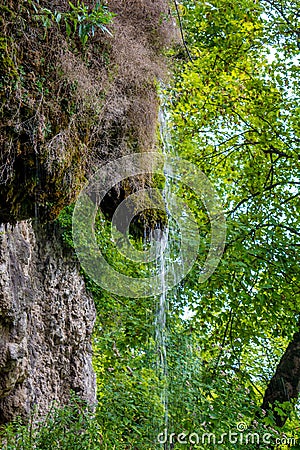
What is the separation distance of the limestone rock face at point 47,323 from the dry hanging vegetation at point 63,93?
1177mm

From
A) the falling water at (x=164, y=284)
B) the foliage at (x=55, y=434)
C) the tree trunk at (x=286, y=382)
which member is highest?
the falling water at (x=164, y=284)

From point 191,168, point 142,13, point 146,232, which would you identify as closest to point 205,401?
point 146,232

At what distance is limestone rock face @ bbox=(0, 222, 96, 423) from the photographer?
451cm

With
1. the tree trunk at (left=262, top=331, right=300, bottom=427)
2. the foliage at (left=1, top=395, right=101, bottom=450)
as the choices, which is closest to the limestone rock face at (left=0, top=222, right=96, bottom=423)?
the foliage at (left=1, top=395, right=101, bottom=450)

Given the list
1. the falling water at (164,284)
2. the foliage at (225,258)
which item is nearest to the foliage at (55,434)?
the foliage at (225,258)

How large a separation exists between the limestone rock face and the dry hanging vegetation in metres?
1.18

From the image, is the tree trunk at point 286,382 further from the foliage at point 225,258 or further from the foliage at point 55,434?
the foliage at point 55,434

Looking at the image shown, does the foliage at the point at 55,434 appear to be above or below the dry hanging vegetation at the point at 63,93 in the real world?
below

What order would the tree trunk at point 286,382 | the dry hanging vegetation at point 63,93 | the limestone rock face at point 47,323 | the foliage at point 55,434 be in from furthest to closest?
the tree trunk at point 286,382, the limestone rock face at point 47,323, the foliage at point 55,434, the dry hanging vegetation at point 63,93

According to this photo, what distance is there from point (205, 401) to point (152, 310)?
1.48 m

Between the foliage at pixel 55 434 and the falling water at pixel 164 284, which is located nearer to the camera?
the foliage at pixel 55 434

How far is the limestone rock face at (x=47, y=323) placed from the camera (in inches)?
177

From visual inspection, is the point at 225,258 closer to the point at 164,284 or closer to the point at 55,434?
the point at 164,284

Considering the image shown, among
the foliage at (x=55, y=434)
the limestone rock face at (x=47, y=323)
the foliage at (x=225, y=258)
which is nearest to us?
the foliage at (x=55, y=434)
